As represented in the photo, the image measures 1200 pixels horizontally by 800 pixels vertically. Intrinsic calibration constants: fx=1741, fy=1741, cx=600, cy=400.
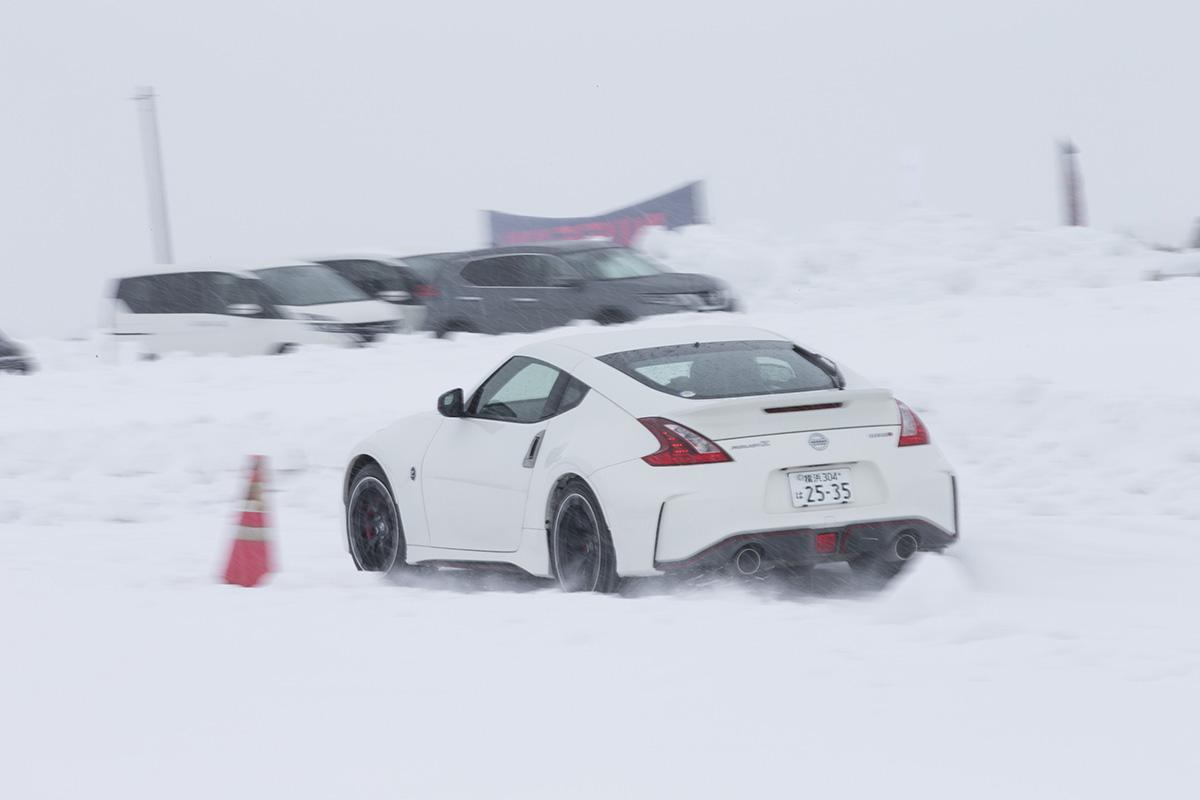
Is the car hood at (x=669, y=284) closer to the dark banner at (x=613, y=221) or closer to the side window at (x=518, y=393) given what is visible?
the side window at (x=518, y=393)

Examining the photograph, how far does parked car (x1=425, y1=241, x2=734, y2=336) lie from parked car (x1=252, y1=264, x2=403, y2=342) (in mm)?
696

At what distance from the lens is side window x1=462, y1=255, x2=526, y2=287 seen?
2089 centimetres

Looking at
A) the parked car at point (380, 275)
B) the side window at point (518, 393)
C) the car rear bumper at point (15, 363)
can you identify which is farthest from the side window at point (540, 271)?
the side window at point (518, 393)

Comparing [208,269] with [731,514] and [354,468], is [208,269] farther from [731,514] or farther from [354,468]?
[731,514]

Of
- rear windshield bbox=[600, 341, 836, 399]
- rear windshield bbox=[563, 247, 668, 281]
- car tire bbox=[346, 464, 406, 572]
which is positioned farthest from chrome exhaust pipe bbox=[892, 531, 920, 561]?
rear windshield bbox=[563, 247, 668, 281]

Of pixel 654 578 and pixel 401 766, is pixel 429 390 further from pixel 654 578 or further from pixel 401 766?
pixel 401 766

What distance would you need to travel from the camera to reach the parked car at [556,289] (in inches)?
784

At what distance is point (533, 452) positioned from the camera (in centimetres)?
753

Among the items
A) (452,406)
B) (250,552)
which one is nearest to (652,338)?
(452,406)

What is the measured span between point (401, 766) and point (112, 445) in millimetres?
9319

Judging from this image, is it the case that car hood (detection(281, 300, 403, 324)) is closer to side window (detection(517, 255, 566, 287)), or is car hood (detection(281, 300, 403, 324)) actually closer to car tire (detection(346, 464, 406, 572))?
side window (detection(517, 255, 566, 287))

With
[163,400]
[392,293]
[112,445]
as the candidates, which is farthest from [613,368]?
[392,293]

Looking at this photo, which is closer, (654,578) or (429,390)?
(654,578)

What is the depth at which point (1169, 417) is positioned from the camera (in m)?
10.9
